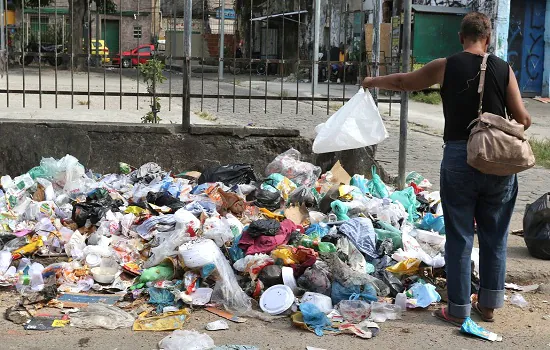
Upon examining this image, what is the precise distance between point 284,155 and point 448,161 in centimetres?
287

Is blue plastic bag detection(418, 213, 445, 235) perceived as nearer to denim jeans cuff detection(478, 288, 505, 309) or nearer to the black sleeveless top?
denim jeans cuff detection(478, 288, 505, 309)

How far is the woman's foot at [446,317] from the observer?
4.31m

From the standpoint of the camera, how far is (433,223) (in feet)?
19.0

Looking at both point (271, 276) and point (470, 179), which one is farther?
point (271, 276)

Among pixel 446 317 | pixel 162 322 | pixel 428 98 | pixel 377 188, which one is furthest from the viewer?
pixel 428 98

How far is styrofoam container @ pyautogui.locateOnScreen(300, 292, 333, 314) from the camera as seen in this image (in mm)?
4455

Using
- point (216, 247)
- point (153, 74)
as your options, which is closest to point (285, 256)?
point (216, 247)

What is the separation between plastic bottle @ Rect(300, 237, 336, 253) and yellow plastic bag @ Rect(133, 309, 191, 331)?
3.62 feet

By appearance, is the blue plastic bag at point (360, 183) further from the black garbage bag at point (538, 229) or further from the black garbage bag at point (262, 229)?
the black garbage bag at point (262, 229)

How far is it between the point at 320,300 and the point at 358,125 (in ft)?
5.35

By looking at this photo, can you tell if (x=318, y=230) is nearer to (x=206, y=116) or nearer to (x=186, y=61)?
(x=186, y=61)

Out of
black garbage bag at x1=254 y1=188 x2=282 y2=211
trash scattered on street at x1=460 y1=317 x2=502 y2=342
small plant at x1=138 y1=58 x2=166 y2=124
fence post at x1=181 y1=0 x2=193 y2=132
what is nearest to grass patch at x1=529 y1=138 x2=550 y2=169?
black garbage bag at x1=254 y1=188 x2=282 y2=211

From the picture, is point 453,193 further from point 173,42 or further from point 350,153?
point 173,42

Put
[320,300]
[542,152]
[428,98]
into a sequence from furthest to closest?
[428,98]
[542,152]
[320,300]
